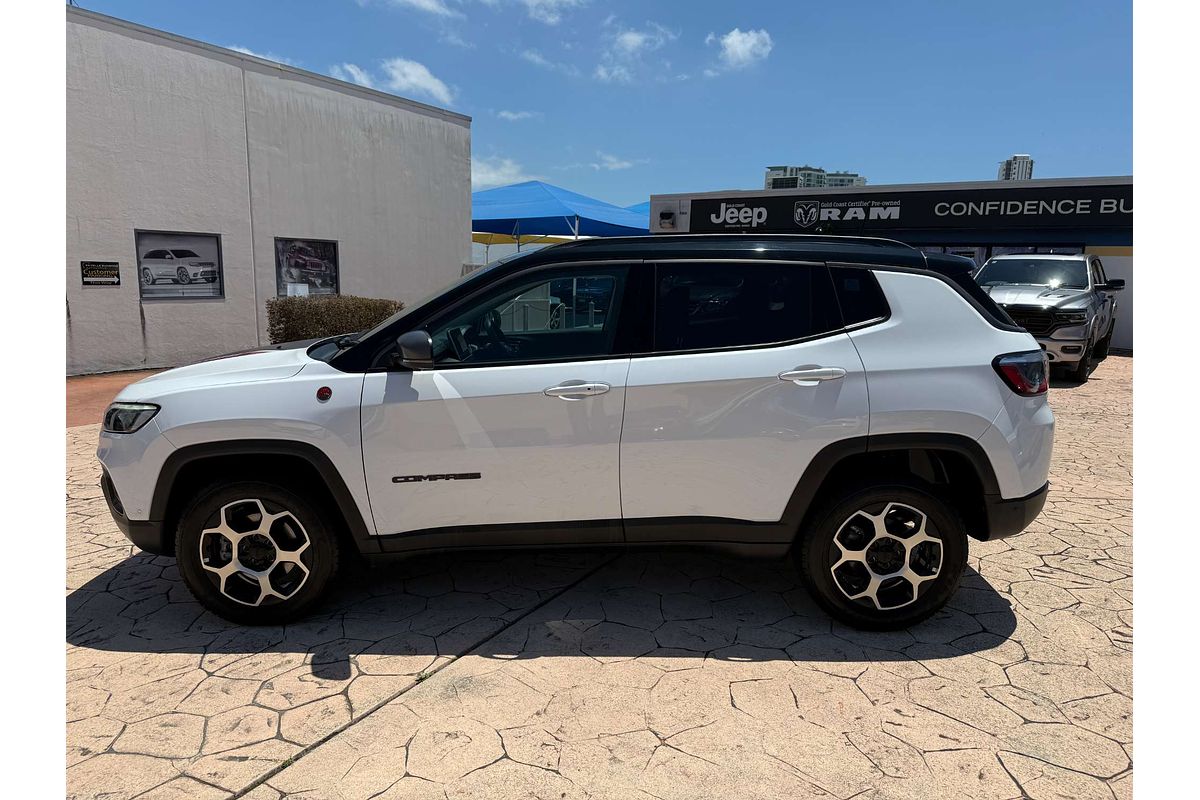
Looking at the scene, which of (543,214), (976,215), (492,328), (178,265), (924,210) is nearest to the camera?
(492,328)

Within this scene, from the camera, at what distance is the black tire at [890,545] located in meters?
3.41

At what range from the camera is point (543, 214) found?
15.6 metres

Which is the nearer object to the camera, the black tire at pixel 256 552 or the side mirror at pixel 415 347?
the side mirror at pixel 415 347

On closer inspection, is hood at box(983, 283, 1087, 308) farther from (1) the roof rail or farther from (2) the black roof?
(2) the black roof

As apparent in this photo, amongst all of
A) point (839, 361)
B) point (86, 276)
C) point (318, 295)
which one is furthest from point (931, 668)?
point (318, 295)

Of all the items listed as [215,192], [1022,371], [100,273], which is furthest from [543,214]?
[1022,371]

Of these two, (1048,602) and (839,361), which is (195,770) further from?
(1048,602)

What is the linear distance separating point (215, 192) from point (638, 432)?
11898 mm

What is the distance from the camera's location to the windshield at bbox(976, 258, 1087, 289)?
12344 mm

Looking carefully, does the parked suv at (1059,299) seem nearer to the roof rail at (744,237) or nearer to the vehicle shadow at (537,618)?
the roof rail at (744,237)

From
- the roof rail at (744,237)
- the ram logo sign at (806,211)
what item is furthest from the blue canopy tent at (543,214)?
the roof rail at (744,237)

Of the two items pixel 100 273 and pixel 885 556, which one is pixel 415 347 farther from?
pixel 100 273

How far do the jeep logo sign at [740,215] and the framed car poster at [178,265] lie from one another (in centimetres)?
1487

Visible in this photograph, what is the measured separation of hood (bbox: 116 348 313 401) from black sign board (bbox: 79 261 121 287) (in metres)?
9.43
